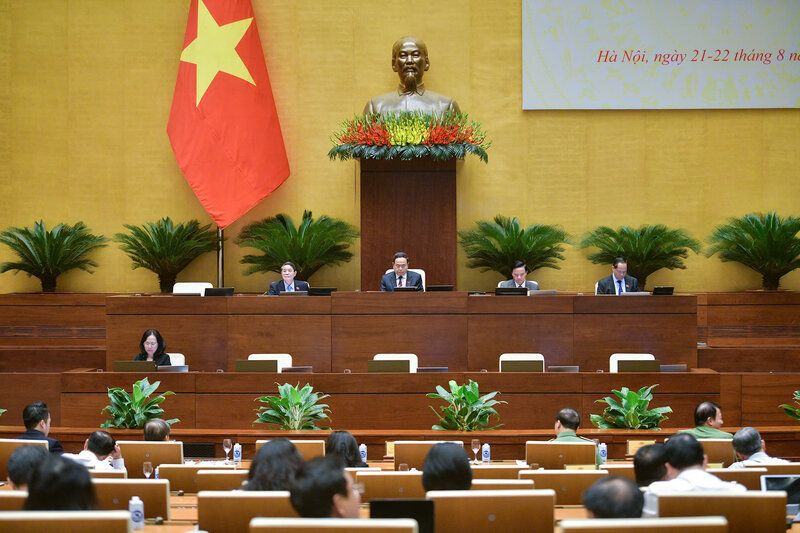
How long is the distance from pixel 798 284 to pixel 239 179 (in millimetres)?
7597

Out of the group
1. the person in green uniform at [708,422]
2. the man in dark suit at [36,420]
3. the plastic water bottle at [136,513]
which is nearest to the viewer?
the plastic water bottle at [136,513]

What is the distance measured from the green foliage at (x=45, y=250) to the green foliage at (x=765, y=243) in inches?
332

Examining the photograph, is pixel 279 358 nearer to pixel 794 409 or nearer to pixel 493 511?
pixel 794 409

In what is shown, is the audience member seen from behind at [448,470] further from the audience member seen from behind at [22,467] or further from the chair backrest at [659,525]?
the audience member seen from behind at [22,467]

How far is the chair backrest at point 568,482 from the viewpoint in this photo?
426cm

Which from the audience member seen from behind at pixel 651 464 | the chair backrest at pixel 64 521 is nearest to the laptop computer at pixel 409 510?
the chair backrest at pixel 64 521

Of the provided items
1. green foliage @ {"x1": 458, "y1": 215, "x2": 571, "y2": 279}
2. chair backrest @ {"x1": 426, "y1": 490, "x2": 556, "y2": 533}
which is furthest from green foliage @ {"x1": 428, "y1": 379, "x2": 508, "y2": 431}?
green foliage @ {"x1": 458, "y1": 215, "x2": 571, "y2": 279}

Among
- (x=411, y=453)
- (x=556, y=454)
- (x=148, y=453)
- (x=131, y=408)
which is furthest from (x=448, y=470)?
(x=131, y=408)

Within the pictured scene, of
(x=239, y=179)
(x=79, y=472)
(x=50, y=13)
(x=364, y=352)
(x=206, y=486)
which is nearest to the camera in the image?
(x=79, y=472)

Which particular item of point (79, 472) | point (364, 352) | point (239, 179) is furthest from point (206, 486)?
point (239, 179)

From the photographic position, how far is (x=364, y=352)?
8445mm

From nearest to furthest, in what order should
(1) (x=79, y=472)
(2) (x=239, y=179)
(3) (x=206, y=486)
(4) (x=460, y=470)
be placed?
(1) (x=79, y=472) → (4) (x=460, y=470) → (3) (x=206, y=486) → (2) (x=239, y=179)

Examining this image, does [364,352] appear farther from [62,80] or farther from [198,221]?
[62,80]

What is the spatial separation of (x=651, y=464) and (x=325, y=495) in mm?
1707
